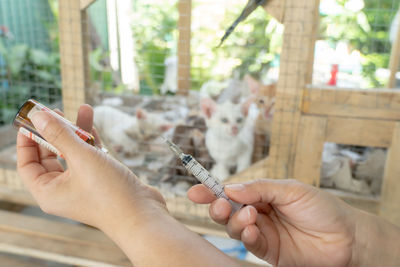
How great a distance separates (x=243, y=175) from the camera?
1.28 m

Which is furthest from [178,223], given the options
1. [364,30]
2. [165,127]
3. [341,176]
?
[364,30]

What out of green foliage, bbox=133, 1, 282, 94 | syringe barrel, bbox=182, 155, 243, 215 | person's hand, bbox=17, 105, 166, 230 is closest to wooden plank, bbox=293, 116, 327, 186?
syringe barrel, bbox=182, 155, 243, 215

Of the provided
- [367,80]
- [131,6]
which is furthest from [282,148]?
[131,6]

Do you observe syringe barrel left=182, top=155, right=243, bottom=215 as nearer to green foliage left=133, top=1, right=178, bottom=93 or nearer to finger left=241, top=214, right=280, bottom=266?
finger left=241, top=214, right=280, bottom=266

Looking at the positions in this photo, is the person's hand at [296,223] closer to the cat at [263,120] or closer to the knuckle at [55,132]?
the knuckle at [55,132]

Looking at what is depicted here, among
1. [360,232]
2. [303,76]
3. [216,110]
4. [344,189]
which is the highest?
[303,76]

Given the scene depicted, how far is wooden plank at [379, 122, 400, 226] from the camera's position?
1.12 metres

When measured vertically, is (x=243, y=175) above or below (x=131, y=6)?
below

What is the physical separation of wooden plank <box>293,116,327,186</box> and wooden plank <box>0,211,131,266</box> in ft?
2.13

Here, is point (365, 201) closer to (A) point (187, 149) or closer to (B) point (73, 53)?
(A) point (187, 149)

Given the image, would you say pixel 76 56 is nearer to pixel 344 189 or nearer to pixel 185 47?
pixel 185 47

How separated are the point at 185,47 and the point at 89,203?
1.53 meters

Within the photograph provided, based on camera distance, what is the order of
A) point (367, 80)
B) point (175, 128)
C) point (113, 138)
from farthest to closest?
point (367, 80)
point (113, 138)
point (175, 128)

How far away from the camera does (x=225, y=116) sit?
1.63 meters
